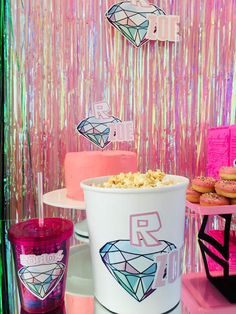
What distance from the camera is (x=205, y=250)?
832 mm

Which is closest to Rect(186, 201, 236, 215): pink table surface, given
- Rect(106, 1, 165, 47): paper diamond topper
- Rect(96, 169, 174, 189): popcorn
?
Rect(96, 169, 174, 189): popcorn

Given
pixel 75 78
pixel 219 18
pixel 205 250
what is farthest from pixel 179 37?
pixel 205 250

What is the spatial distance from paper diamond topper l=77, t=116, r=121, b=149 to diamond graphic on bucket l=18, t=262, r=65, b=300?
73 centimetres

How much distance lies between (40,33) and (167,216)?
95 centimetres

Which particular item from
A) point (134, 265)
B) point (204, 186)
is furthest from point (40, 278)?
point (204, 186)

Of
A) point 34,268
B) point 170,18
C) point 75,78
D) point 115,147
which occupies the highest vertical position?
point 170,18

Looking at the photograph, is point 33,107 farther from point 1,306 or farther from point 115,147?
point 1,306

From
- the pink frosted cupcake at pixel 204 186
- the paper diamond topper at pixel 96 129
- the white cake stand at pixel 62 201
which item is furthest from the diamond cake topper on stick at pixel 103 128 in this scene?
the pink frosted cupcake at pixel 204 186

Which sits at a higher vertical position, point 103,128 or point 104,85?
point 104,85

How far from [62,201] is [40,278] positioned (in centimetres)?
40

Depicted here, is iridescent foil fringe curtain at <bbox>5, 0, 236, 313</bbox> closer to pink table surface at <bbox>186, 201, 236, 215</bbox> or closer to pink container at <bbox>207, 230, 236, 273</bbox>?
pink container at <bbox>207, 230, 236, 273</bbox>

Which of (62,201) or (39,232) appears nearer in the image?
(39,232)

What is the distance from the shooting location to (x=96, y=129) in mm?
1292

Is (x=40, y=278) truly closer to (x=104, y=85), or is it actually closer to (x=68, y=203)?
(x=68, y=203)
